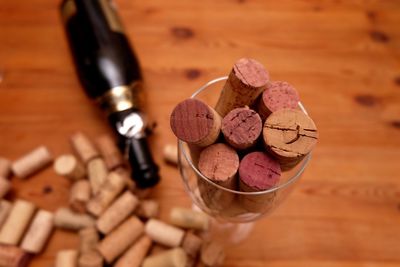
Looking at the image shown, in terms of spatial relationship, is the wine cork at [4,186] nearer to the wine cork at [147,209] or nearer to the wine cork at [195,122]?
the wine cork at [147,209]

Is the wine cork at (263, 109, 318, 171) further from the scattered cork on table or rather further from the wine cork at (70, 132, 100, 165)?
the wine cork at (70, 132, 100, 165)

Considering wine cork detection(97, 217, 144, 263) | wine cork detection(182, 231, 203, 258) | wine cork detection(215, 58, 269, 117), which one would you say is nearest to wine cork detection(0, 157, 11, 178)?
wine cork detection(97, 217, 144, 263)

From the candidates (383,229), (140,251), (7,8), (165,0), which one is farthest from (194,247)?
(7,8)

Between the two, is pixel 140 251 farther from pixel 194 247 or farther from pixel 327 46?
pixel 327 46

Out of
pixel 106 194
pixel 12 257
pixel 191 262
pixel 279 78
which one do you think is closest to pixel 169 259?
pixel 191 262

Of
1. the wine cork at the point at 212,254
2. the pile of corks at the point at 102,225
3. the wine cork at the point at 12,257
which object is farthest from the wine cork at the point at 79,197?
the wine cork at the point at 212,254
